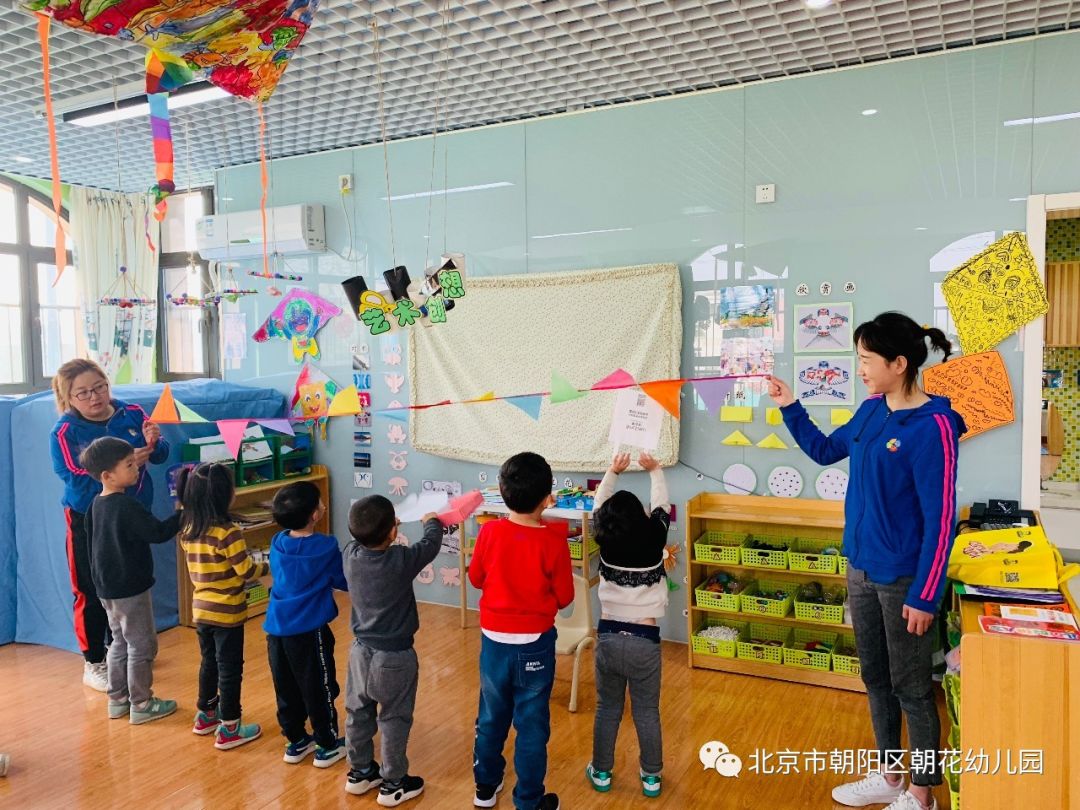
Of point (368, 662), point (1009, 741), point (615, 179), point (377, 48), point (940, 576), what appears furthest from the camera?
point (615, 179)

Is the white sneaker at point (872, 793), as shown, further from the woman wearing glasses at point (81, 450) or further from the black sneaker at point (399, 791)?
the woman wearing glasses at point (81, 450)

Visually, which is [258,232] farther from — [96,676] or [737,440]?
[737,440]

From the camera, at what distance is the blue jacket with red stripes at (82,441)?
11.0ft

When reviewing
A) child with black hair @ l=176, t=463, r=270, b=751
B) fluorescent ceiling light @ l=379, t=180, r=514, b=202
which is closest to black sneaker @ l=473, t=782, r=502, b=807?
child with black hair @ l=176, t=463, r=270, b=751

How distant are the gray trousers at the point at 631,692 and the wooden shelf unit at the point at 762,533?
3.68ft

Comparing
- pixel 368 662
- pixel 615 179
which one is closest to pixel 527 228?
pixel 615 179

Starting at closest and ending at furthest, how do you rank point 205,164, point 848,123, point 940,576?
point 940,576, point 848,123, point 205,164

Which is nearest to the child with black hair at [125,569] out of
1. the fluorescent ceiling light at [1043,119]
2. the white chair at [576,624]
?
the white chair at [576,624]

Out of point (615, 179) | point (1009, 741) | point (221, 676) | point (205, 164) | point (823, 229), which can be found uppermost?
point (205, 164)

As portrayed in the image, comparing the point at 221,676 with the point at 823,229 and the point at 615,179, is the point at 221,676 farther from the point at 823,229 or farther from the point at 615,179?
the point at 823,229

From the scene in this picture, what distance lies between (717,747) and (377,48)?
304cm

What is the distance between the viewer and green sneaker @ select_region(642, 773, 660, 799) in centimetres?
258

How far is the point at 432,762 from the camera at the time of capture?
112 inches

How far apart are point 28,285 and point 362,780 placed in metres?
5.00
